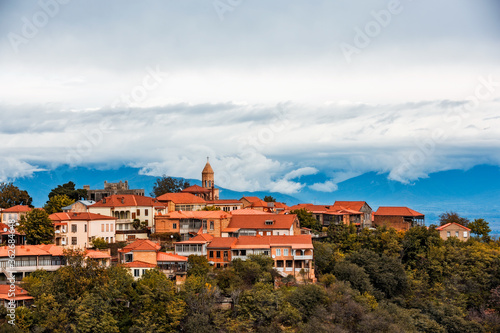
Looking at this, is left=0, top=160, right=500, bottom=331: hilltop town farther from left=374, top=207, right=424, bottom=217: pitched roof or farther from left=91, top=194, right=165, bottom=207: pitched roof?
left=374, top=207, right=424, bottom=217: pitched roof

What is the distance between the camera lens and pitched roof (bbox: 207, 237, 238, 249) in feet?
168

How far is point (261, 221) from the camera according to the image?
190 ft

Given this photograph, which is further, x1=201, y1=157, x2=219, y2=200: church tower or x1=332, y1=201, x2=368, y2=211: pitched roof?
x1=201, y1=157, x2=219, y2=200: church tower

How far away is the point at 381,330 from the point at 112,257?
26232 millimetres

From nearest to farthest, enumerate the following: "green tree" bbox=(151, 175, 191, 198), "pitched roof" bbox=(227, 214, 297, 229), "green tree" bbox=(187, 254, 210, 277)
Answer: "green tree" bbox=(187, 254, 210, 277), "pitched roof" bbox=(227, 214, 297, 229), "green tree" bbox=(151, 175, 191, 198)

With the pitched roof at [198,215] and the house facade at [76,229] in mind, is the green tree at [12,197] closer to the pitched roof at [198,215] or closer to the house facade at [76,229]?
the house facade at [76,229]

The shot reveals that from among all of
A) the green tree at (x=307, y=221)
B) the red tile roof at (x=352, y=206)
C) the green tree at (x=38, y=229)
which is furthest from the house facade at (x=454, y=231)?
the green tree at (x=38, y=229)

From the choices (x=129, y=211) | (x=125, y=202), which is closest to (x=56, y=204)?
(x=125, y=202)

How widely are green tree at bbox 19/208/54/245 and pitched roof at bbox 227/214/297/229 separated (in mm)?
18394

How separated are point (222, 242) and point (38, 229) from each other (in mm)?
18024

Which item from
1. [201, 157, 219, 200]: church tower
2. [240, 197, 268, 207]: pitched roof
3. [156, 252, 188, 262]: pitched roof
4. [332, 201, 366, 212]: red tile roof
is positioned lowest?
[156, 252, 188, 262]: pitched roof

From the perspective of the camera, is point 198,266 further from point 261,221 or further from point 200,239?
point 261,221

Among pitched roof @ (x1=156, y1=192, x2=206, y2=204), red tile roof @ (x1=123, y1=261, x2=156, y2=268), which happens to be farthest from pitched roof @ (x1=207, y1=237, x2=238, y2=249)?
pitched roof @ (x1=156, y1=192, x2=206, y2=204)

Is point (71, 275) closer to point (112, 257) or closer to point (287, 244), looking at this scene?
point (112, 257)
